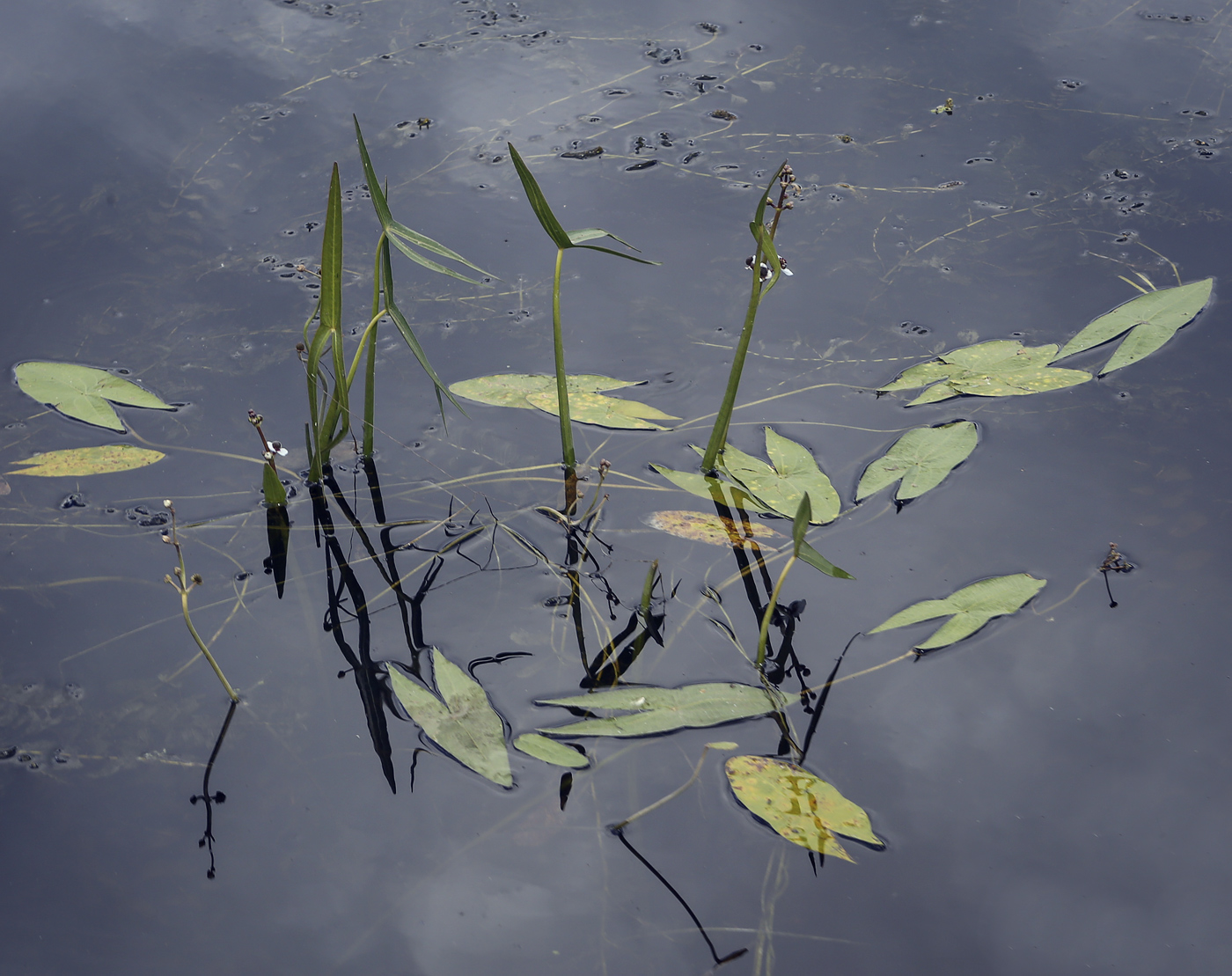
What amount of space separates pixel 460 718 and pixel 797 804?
21.0 inches

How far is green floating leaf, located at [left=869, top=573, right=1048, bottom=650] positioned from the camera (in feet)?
5.07

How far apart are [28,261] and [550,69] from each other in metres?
1.59

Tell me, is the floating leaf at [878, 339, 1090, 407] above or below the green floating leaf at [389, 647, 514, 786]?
above

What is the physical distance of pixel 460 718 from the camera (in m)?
1.41

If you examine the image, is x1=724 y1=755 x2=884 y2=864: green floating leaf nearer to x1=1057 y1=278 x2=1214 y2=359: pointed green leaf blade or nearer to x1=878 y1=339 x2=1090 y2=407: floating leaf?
x1=878 y1=339 x2=1090 y2=407: floating leaf

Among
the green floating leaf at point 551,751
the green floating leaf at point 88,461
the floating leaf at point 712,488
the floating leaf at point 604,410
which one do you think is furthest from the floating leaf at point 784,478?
the green floating leaf at point 88,461

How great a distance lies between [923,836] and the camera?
4.34 feet

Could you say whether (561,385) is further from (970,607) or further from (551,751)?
(970,607)

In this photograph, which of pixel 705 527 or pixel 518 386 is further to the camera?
pixel 518 386

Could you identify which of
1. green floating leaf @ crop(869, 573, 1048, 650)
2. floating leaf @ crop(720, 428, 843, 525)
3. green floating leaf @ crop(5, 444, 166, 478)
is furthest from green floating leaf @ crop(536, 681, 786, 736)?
green floating leaf @ crop(5, 444, 166, 478)

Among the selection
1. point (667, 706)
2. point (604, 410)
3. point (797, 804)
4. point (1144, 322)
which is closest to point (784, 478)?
point (604, 410)

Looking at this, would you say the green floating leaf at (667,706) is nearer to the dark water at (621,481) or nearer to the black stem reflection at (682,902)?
the dark water at (621,481)

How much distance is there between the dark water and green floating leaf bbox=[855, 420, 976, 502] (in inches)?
1.9

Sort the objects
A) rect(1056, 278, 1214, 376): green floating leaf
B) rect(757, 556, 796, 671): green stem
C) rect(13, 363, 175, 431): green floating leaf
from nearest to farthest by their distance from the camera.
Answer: rect(757, 556, 796, 671): green stem
rect(13, 363, 175, 431): green floating leaf
rect(1056, 278, 1214, 376): green floating leaf
